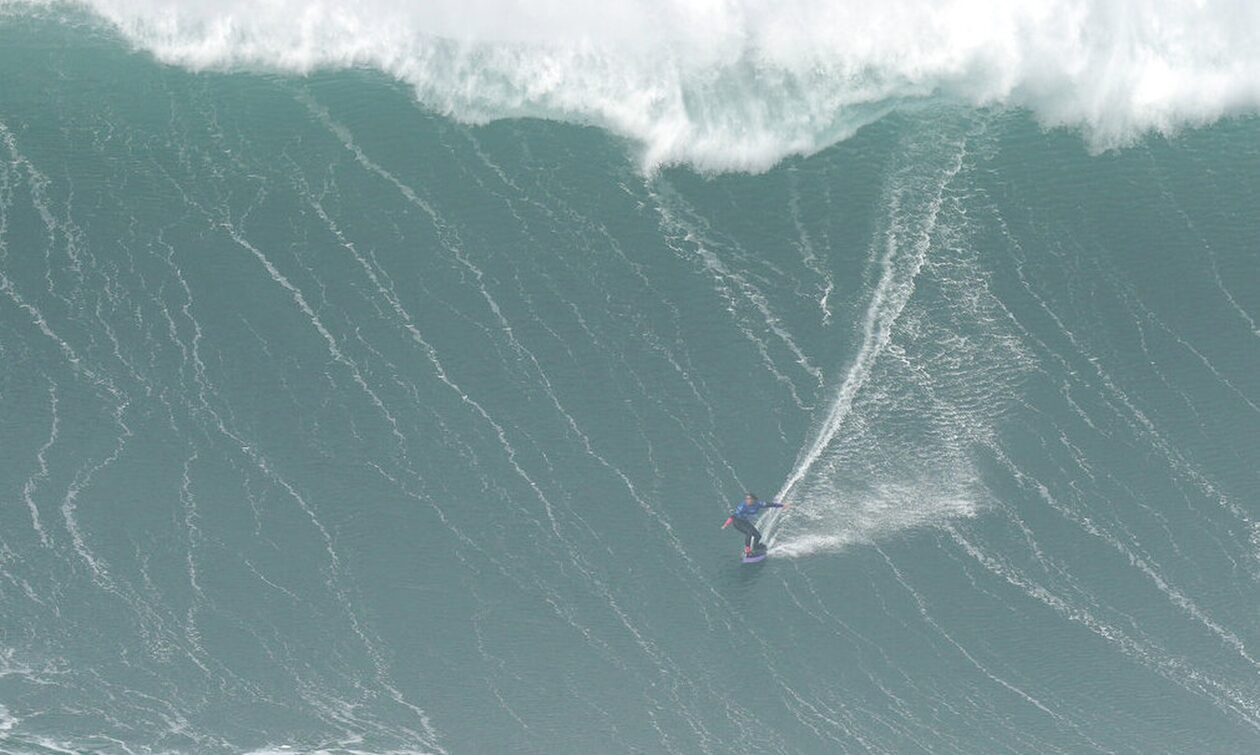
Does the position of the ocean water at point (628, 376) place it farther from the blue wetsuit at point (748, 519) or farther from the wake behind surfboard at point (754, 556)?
the blue wetsuit at point (748, 519)

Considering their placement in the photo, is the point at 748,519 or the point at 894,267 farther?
the point at 894,267

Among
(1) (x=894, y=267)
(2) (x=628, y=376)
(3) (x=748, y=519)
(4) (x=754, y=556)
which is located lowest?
(4) (x=754, y=556)

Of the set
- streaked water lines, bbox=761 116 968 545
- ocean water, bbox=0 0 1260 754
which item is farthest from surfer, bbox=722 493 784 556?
ocean water, bbox=0 0 1260 754

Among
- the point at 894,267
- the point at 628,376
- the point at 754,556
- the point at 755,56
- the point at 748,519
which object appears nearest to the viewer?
the point at 748,519

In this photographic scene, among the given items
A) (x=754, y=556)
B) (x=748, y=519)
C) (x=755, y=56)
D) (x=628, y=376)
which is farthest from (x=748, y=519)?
(x=755, y=56)

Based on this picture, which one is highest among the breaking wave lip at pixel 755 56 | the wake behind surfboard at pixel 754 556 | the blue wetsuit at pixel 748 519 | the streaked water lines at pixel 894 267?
the breaking wave lip at pixel 755 56

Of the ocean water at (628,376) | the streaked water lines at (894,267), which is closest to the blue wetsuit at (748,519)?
the streaked water lines at (894,267)

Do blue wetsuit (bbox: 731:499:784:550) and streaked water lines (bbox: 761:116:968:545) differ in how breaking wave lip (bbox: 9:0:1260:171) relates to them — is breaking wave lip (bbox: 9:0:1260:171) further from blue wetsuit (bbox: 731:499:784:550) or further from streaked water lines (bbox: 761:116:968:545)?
blue wetsuit (bbox: 731:499:784:550)

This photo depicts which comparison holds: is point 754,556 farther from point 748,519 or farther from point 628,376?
point 628,376
